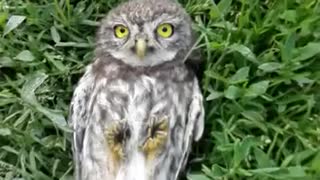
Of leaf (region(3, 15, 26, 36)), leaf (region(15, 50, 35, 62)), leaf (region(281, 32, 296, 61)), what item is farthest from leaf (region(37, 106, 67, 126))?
leaf (region(281, 32, 296, 61))

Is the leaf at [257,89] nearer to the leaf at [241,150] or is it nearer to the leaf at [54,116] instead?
the leaf at [241,150]

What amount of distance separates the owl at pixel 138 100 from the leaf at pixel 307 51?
379 mm

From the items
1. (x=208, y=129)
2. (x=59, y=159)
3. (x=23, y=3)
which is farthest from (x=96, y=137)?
(x=23, y=3)

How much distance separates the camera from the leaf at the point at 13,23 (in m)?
3.85

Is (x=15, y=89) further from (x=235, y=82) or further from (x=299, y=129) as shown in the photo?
(x=299, y=129)

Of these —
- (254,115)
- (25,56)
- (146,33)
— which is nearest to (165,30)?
(146,33)

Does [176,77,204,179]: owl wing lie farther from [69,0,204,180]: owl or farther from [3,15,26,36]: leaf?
[3,15,26,36]: leaf

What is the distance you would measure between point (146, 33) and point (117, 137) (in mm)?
379

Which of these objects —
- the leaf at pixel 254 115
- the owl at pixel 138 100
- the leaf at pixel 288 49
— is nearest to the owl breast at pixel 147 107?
the owl at pixel 138 100

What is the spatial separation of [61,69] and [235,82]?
0.66 metres

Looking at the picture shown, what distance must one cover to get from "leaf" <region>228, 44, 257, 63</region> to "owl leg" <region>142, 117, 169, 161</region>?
13.8 inches

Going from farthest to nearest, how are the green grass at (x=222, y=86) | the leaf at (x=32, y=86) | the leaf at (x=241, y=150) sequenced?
the leaf at (x=32, y=86) → the green grass at (x=222, y=86) → the leaf at (x=241, y=150)

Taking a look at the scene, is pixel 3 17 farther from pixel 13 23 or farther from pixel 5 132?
pixel 5 132

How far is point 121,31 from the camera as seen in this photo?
3689 mm
